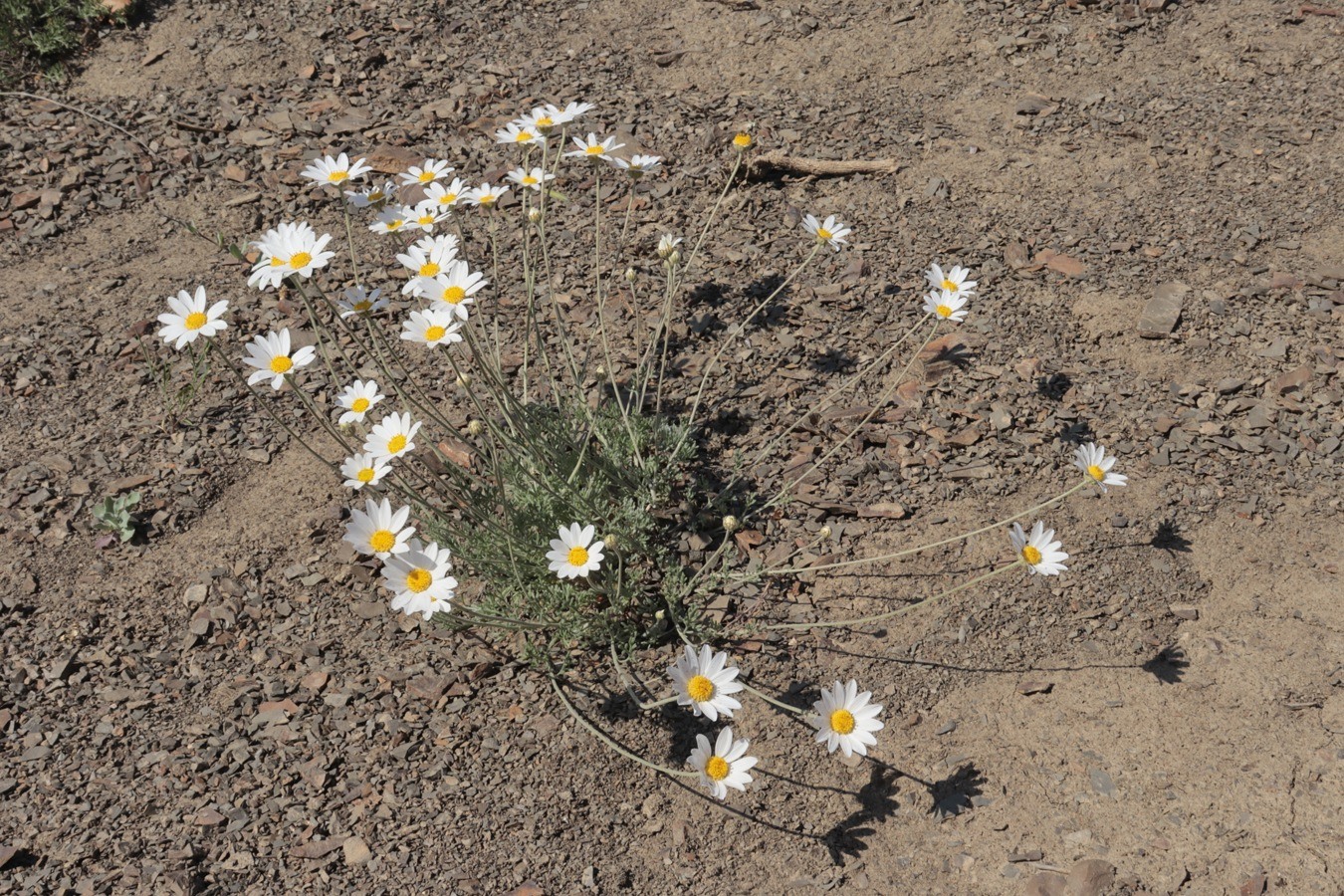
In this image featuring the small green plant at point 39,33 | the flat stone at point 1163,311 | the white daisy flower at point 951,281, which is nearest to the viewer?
the white daisy flower at point 951,281

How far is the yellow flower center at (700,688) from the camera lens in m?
2.69

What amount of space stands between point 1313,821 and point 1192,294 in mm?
2125

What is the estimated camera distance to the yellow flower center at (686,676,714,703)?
8.84 ft

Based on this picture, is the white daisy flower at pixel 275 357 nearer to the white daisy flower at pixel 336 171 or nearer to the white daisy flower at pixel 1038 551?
the white daisy flower at pixel 336 171

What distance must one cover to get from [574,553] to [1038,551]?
4.26ft

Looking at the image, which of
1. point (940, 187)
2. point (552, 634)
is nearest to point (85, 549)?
point (552, 634)

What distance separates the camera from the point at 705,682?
272 centimetres

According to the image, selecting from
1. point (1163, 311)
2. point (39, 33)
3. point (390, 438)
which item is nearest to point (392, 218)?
point (390, 438)

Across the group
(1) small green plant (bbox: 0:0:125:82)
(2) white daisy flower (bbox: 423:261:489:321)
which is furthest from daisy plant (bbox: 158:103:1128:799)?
(1) small green plant (bbox: 0:0:125:82)

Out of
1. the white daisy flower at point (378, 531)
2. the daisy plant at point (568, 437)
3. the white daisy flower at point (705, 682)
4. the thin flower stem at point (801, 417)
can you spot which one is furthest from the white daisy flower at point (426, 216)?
the white daisy flower at point (705, 682)

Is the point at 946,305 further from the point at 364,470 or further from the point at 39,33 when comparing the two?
the point at 39,33

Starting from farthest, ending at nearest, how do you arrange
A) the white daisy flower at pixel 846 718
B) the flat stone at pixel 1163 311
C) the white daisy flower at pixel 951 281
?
the flat stone at pixel 1163 311
the white daisy flower at pixel 951 281
the white daisy flower at pixel 846 718

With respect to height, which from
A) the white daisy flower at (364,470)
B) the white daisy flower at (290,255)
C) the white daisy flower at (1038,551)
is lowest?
the white daisy flower at (1038,551)

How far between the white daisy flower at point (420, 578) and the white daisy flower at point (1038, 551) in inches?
59.5
